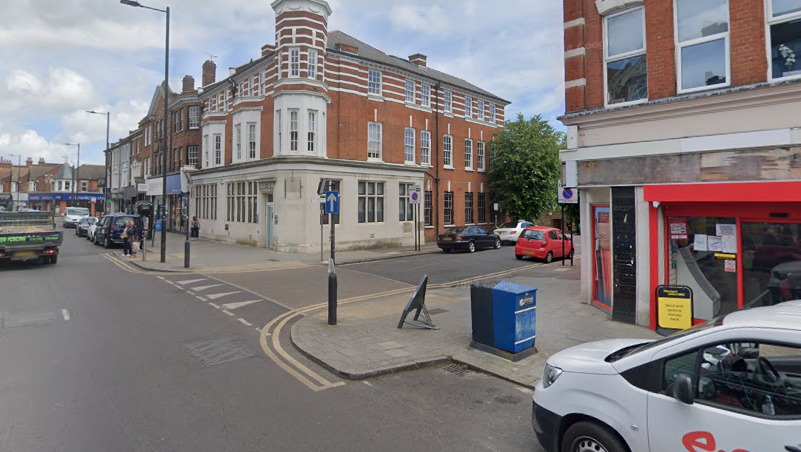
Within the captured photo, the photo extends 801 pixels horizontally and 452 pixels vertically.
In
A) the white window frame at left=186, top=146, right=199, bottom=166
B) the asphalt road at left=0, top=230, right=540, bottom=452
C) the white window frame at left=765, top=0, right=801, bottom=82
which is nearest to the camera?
the asphalt road at left=0, top=230, right=540, bottom=452

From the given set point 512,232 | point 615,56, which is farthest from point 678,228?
point 512,232

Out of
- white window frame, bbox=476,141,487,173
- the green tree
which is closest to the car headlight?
the green tree

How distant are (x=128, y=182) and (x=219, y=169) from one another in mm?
32750

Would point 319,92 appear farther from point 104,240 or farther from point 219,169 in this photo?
point 104,240

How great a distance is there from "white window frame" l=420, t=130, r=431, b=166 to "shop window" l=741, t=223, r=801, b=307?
910 inches

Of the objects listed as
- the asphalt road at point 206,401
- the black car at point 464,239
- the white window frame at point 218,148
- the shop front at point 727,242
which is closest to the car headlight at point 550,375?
the asphalt road at point 206,401

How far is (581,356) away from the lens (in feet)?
12.7

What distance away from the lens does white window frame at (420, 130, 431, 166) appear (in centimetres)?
2967

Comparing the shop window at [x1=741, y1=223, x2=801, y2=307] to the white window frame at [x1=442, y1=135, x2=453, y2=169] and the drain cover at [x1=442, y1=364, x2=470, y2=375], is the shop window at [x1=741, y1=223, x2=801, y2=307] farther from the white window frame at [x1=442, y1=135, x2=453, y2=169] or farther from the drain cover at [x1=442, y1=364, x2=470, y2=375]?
the white window frame at [x1=442, y1=135, x2=453, y2=169]

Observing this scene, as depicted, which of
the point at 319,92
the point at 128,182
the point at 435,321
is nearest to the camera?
the point at 435,321

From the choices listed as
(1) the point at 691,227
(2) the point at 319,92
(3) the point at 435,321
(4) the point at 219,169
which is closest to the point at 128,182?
(4) the point at 219,169

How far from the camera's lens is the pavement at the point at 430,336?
6.27 m

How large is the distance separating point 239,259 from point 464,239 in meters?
11.4

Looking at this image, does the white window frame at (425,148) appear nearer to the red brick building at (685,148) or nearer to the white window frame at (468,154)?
the white window frame at (468,154)
